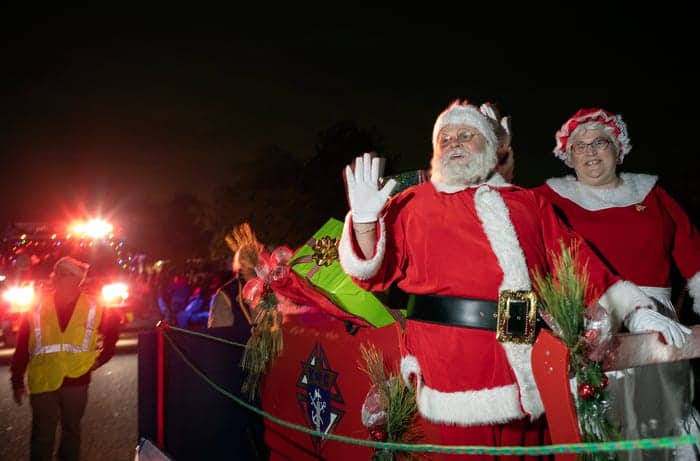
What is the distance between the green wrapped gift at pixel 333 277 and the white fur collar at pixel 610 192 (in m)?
1.49

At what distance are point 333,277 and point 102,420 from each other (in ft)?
14.9

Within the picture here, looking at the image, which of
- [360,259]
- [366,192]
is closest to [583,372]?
[360,259]

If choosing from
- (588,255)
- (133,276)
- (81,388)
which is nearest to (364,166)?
(588,255)

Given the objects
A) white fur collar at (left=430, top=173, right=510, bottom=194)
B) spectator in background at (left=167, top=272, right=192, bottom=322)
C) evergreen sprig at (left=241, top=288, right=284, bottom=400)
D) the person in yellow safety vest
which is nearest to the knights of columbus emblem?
evergreen sprig at (left=241, top=288, right=284, bottom=400)

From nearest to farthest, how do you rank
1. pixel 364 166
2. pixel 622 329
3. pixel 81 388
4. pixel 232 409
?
pixel 364 166
pixel 622 329
pixel 232 409
pixel 81 388

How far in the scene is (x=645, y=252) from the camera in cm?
313

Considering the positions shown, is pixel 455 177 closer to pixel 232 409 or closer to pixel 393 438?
pixel 393 438

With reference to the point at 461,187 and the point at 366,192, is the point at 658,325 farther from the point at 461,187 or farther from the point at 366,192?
the point at 366,192

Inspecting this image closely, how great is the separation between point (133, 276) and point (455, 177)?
59.8ft

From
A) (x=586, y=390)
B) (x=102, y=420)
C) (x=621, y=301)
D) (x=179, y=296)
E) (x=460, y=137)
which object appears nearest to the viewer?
(x=586, y=390)

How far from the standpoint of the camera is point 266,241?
746 inches

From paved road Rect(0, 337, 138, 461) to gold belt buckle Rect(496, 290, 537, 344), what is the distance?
432cm

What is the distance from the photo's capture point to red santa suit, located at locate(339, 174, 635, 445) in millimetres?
2172

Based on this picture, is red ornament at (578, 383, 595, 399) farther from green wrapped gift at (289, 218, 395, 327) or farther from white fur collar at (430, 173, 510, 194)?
green wrapped gift at (289, 218, 395, 327)
